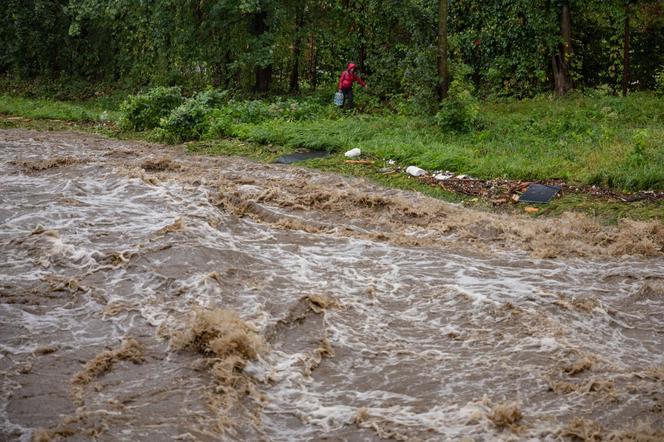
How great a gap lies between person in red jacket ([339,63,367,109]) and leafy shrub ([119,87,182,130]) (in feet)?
12.6

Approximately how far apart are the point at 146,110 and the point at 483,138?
7533 millimetres

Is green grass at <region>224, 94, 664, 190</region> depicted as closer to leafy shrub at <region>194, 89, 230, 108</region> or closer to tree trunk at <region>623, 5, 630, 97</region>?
tree trunk at <region>623, 5, 630, 97</region>

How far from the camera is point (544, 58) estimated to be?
1728cm

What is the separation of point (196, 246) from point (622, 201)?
18.3 feet

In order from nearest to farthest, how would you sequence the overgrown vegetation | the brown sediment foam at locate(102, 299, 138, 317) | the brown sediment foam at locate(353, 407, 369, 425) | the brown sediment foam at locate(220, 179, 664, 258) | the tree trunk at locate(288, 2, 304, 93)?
the brown sediment foam at locate(353, 407, 369, 425) < the brown sediment foam at locate(102, 299, 138, 317) < the brown sediment foam at locate(220, 179, 664, 258) < the overgrown vegetation < the tree trunk at locate(288, 2, 304, 93)

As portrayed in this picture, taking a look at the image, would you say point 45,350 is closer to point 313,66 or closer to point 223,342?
point 223,342

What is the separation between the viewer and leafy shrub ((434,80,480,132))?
13.7 m

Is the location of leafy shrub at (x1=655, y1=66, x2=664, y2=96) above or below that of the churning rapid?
above

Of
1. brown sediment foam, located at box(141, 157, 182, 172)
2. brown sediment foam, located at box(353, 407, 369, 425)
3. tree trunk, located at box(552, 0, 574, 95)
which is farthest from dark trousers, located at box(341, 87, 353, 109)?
brown sediment foam, located at box(353, 407, 369, 425)

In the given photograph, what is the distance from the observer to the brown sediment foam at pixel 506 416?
17.4 feet

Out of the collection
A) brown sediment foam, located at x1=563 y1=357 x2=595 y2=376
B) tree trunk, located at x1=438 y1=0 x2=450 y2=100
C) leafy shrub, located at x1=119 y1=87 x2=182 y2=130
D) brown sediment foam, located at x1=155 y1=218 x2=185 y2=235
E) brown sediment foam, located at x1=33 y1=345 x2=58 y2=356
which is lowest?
brown sediment foam, located at x1=563 y1=357 x2=595 y2=376

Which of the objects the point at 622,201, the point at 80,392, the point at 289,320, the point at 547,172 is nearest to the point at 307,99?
the point at 547,172

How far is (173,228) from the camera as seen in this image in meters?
9.29

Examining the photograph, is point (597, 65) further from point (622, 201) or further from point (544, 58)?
point (622, 201)
